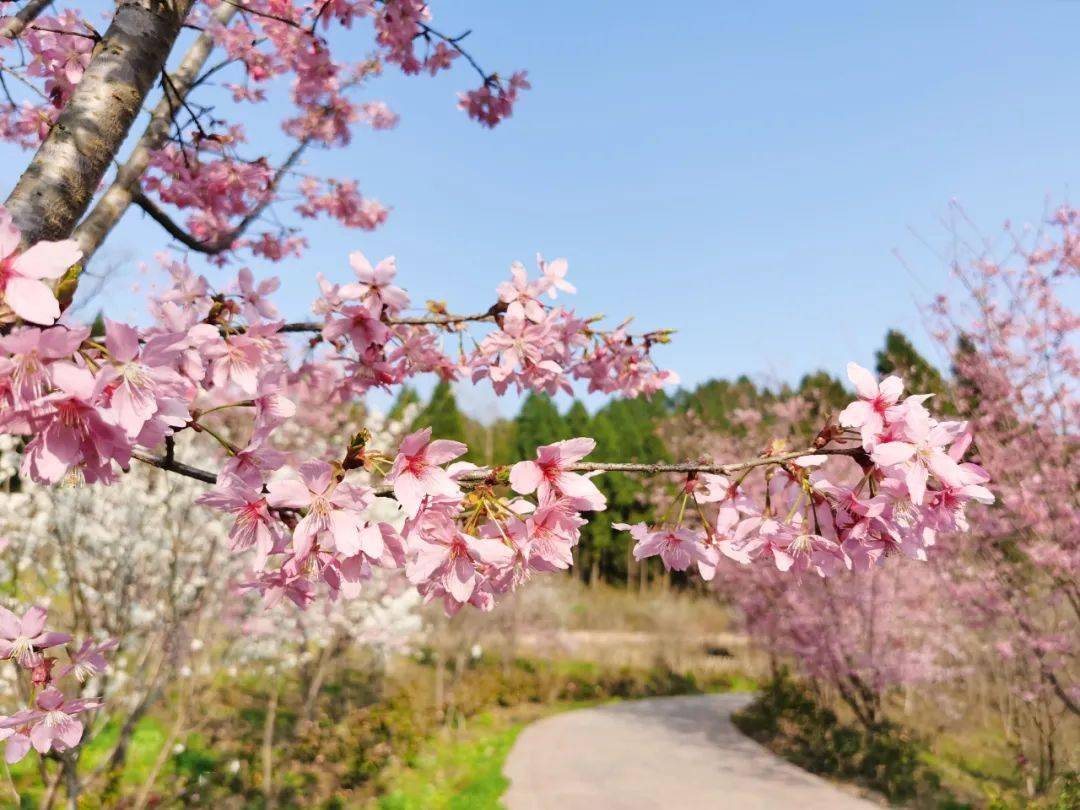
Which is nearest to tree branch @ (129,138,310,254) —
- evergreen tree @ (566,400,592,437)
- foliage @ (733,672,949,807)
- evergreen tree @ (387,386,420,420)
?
foliage @ (733,672,949,807)

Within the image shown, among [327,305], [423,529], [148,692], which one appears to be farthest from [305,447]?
[423,529]

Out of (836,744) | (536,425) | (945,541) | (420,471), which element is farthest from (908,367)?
(536,425)

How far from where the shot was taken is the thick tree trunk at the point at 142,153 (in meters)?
2.07

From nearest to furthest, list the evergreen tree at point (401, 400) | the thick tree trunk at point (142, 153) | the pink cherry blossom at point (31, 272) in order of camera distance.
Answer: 1. the pink cherry blossom at point (31, 272)
2. the thick tree trunk at point (142, 153)
3. the evergreen tree at point (401, 400)

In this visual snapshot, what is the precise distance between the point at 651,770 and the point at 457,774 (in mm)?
2569

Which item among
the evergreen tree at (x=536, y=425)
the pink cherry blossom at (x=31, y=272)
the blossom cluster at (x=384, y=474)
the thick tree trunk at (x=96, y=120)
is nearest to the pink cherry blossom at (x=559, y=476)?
the blossom cluster at (x=384, y=474)

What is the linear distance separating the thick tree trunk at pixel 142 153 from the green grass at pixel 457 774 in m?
6.92

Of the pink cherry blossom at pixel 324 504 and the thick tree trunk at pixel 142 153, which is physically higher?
the thick tree trunk at pixel 142 153

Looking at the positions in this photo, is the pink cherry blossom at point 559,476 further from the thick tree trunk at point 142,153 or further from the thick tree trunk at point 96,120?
the thick tree trunk at point 142,153

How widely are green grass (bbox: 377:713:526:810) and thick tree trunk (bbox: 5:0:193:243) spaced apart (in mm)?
7289

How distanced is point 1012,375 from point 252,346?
24.6 feet

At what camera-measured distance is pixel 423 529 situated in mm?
1318

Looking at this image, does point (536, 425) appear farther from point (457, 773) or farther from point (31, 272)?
point (31, 272)

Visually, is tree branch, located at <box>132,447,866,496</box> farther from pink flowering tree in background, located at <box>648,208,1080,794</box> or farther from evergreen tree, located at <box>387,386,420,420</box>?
evergreen tree, located at <box>387,386,420,420</box>
